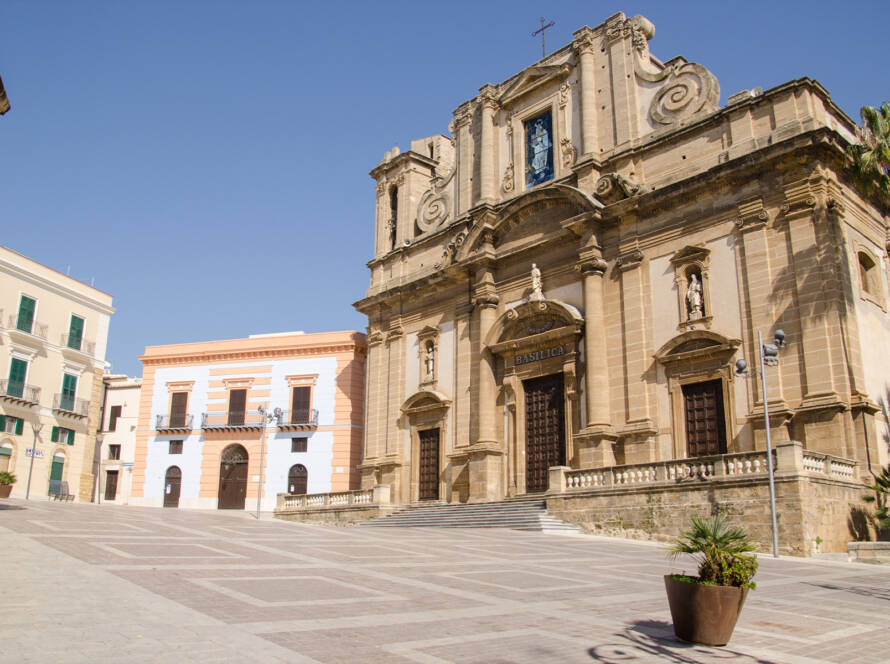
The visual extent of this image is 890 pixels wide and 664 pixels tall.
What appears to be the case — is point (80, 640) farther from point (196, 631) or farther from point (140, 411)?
point (140, 411)

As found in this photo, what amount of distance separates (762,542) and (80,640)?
14.0 metres

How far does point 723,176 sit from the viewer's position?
21.7 meters

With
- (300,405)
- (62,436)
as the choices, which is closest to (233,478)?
(300,405)

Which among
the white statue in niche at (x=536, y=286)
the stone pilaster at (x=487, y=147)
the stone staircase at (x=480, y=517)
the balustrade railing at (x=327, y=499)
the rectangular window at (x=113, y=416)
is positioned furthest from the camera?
the rectangular window at (x=113, y=416)

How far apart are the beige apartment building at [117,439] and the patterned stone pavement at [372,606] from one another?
1135 inches

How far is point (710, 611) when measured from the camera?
6285 mm

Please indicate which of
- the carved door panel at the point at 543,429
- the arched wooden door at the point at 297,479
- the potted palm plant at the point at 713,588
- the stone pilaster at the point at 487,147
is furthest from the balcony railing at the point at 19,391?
the potted palm plant at the point at 713,588

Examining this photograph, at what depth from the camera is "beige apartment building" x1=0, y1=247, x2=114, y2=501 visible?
108 ft

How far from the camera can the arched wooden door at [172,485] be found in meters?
37.1

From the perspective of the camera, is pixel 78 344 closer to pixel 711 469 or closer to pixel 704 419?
pixel 704 419

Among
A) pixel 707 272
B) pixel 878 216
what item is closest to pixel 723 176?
pixel 707 272

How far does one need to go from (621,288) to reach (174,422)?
24.3 m

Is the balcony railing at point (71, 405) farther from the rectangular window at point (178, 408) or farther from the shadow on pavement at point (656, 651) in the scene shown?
the shadow on pavement at point (656, 651)

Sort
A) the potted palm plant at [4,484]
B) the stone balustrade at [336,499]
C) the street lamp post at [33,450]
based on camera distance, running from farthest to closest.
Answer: the street lamp post at [33,450] → the stone balustrade at [336,499] → the potted palm plant at [4,484]
